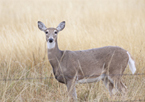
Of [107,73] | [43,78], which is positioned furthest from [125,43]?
[43,78]

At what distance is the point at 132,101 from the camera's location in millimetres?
4242

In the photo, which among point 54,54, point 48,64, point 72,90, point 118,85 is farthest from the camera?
point 48,64

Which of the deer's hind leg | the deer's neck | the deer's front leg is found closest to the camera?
the deer's front leg

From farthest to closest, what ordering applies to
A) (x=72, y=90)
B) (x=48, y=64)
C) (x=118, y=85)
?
(x=48, y=64)
(x=118, y=85)
(x=72, y=90)

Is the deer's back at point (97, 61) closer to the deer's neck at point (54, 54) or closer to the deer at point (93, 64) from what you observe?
the deer at point (93, 64)

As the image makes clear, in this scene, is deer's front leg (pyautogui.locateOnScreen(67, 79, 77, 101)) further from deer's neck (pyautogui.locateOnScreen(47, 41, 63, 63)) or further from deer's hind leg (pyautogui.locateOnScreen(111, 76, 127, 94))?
deer's hind leg (pyautogui.locateOnScreen(111, 76, 127, 94))

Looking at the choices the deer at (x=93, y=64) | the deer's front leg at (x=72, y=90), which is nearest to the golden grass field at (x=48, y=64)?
the deer's front leg at (x=72, y=90)

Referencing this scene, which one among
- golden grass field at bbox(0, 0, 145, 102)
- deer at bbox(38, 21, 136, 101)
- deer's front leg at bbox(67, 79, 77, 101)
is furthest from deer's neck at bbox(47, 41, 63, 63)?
deer's front leg at bbox(67, 79, 77, 101)

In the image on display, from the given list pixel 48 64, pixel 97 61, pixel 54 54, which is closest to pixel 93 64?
pixel 97 61

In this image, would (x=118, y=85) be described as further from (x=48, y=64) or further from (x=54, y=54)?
(x=48, y=64)

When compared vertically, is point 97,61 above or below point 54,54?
below

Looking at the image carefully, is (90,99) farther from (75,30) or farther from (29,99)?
(75,30)

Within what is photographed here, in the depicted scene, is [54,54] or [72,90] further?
[54,54]

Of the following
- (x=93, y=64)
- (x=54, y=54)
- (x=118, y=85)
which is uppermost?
(x=54, y=54)
